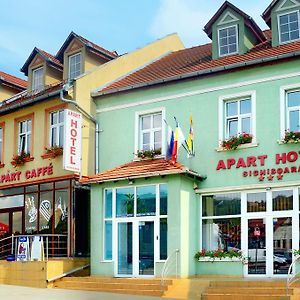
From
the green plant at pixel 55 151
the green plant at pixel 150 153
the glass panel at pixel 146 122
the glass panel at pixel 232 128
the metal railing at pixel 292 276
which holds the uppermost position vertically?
the glass panel at pixel 146 122

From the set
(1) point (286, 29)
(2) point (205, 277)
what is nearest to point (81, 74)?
(1) point (286, 29)

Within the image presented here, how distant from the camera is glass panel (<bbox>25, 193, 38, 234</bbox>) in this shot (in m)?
22.9

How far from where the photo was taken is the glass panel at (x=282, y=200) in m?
18.1

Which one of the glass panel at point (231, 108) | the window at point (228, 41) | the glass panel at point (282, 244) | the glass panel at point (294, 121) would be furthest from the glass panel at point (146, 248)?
the window at point (228, 41)

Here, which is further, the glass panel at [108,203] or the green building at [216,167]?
the glass panel at [108,203]

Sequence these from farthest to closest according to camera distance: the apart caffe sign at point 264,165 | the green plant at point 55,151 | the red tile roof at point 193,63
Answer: the green plant at point 55,151 < the red tile roof at point 193,63 < the apart caffe sign at point 264,165

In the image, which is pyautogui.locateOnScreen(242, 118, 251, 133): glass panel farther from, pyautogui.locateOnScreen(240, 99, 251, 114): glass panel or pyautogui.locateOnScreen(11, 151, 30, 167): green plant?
pyautogui.locateOnScreen(11, 151, 30, 167): green plant

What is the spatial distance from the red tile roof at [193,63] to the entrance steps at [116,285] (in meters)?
6.88

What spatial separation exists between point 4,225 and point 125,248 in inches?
265

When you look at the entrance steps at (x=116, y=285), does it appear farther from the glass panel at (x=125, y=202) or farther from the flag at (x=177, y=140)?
the flag at (x=177, y=140)

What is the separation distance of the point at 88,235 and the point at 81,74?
20.5 feet

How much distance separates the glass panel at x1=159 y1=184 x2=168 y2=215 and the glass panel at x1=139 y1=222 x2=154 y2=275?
59cm

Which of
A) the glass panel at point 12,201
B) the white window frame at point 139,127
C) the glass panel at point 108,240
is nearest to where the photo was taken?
the glass panel at point 108,240

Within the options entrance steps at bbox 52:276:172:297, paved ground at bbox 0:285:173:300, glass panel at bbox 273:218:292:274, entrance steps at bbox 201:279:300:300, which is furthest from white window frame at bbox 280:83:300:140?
paved ground at bbox 0:285:173:300
